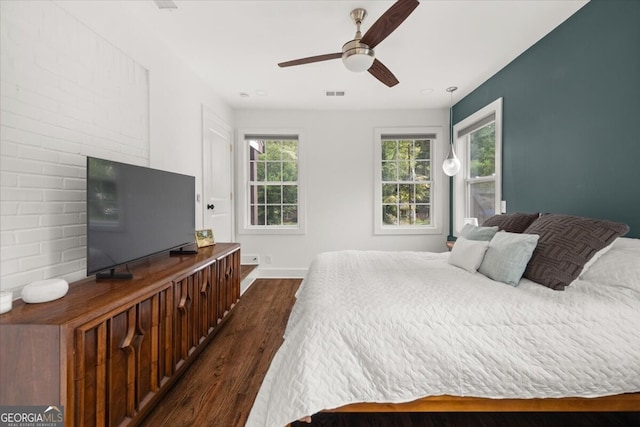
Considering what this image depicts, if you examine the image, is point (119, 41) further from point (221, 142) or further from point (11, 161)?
point (221, 142)

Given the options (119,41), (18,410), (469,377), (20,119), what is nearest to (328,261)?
(469,377)

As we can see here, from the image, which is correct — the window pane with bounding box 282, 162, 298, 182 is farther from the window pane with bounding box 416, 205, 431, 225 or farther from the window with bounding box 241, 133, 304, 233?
the window pane with bounding box 416, 205, 431, 225

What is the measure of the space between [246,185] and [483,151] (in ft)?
10.9

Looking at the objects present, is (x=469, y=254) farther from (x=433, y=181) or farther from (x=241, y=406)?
(x=433, y=181)

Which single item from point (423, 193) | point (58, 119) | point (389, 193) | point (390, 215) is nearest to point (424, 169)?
point (423, 193)

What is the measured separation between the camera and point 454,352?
51.3 inches

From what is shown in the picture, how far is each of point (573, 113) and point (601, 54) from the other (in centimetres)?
40

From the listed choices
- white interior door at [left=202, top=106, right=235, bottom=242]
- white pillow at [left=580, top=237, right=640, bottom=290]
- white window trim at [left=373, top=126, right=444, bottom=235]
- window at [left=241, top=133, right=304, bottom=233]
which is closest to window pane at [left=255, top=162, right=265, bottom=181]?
window at [left=241, top=133, right=304, bottom=233]

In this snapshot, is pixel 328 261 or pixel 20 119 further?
pixel 328 261

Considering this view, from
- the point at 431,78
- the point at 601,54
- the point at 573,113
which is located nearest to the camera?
the point at 601,54

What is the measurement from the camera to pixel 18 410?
111cm

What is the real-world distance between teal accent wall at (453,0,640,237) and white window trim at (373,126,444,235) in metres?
1.42

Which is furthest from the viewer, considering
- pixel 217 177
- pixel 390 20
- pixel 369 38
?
pixel 217 177

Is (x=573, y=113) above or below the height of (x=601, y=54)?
below
